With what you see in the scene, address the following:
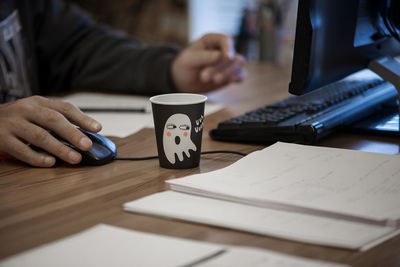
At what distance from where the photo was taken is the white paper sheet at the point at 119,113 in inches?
40.0

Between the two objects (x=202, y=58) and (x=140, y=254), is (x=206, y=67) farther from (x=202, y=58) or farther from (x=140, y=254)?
(x=140, y=254)

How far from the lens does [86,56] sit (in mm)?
1547

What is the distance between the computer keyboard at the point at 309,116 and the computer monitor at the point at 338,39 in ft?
0.25

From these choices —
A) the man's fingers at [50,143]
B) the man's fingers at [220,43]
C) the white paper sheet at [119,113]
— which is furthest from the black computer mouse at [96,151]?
the man's fingers at [220,43]

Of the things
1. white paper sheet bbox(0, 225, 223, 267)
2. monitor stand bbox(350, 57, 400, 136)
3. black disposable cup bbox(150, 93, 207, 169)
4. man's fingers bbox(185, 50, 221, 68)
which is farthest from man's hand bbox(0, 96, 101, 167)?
man's fingers bbox(185, 50, 221, 68)

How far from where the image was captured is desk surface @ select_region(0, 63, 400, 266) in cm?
49

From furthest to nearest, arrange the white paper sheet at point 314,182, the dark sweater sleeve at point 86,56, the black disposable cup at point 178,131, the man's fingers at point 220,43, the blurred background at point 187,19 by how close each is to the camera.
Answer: the blurred background at point 187,19
the dark sweater sleeve at point 86,56
the man's fingers at point 220,43
the black disposable cup at point 178,131
the white paper sheet at point 314,182

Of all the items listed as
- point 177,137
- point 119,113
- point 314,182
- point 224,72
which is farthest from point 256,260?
point 224,72

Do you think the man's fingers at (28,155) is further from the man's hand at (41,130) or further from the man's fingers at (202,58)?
the man's fingers at (202,58)

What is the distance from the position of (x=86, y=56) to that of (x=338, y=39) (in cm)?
94

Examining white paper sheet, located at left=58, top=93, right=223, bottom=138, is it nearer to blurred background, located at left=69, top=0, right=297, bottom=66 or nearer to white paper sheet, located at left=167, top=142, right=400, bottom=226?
white paper sheet, located at left=167, top=142, right=400, bottom=226

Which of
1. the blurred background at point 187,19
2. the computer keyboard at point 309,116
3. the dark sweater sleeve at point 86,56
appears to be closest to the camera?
the computer keyboard at point 309,116

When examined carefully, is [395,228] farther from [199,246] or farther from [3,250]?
[3,250]

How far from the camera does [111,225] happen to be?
1.78 feet
